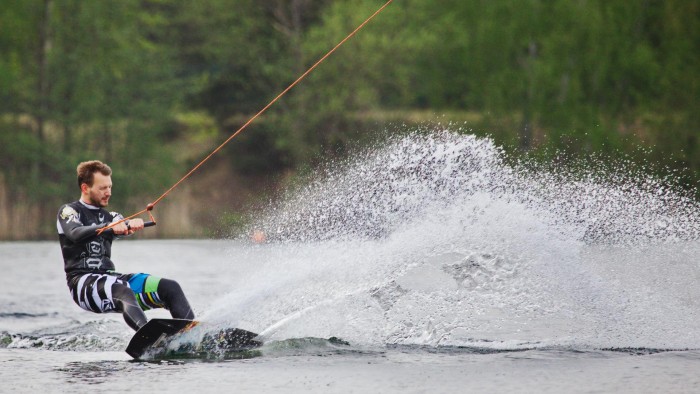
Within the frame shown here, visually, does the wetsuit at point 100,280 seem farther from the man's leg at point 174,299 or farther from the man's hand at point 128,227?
the man's hand at point 128,227

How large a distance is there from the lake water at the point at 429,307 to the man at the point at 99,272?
352mm

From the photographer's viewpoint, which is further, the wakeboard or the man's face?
the man's face

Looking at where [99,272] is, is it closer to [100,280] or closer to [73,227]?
[100,280]

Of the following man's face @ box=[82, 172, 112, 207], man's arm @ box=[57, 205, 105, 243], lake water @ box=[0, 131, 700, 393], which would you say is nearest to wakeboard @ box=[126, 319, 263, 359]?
lake water @ box=[0, 131, 700, 393]

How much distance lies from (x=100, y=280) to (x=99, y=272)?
0.48ft

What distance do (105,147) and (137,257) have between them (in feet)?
59.5

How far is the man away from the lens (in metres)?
8.14

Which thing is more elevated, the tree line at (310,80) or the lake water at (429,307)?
the tree line at (310,80)

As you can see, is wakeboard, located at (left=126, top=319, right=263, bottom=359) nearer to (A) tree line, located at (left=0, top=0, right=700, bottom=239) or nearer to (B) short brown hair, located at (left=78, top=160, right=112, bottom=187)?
(B) short brown hair, located at (left=78, top=160, right=112, bottom=187)

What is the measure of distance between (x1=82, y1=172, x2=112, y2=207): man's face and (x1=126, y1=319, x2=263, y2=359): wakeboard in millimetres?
1072

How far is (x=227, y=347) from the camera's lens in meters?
8.23

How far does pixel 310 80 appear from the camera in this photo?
128ft

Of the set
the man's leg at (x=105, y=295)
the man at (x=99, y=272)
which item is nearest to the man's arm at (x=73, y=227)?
the man at (x=99, y=272)

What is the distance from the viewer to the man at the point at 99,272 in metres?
8.14
